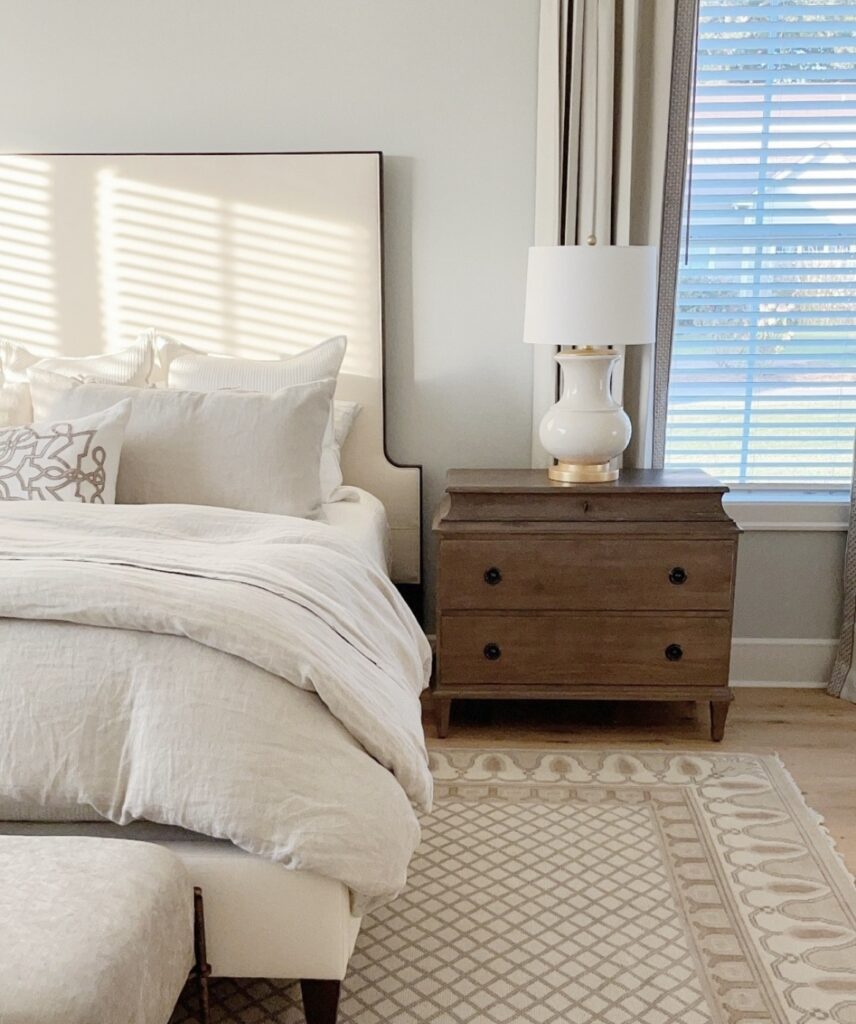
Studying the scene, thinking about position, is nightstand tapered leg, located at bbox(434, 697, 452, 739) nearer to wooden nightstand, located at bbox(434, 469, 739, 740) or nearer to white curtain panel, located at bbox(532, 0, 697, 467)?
wooden nightstand, located at bbox(434, 469, 739, 740)

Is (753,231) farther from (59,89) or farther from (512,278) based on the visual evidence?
(59,89)

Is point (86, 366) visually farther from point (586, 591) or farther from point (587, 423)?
point (586, 591)

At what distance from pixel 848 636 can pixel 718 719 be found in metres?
0.68

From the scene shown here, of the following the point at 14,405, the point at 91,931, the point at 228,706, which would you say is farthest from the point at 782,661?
the point at 91,931

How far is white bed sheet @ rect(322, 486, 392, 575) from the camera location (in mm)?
2666

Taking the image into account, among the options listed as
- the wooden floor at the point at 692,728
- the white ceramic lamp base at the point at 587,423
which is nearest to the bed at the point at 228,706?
the wooden floor at the point at 692,728

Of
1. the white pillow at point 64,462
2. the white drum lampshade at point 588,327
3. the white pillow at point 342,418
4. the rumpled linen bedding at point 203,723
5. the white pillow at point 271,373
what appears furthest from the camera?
the white pillow at point 342,418

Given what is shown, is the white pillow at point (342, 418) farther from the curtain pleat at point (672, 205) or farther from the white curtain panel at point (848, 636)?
the white curtain panel at point (848, 636)

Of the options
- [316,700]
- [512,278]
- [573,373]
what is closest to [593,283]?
[573,373]

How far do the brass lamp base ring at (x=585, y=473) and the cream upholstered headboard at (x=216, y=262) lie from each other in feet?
1.84

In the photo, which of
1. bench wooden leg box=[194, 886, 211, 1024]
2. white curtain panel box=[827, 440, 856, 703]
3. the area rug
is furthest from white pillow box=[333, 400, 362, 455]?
bench wooden leg box=[194, 886, 211, 1024]

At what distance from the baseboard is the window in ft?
1.73

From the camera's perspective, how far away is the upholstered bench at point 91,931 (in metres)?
1.19

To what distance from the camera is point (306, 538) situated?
2273 millimetres
